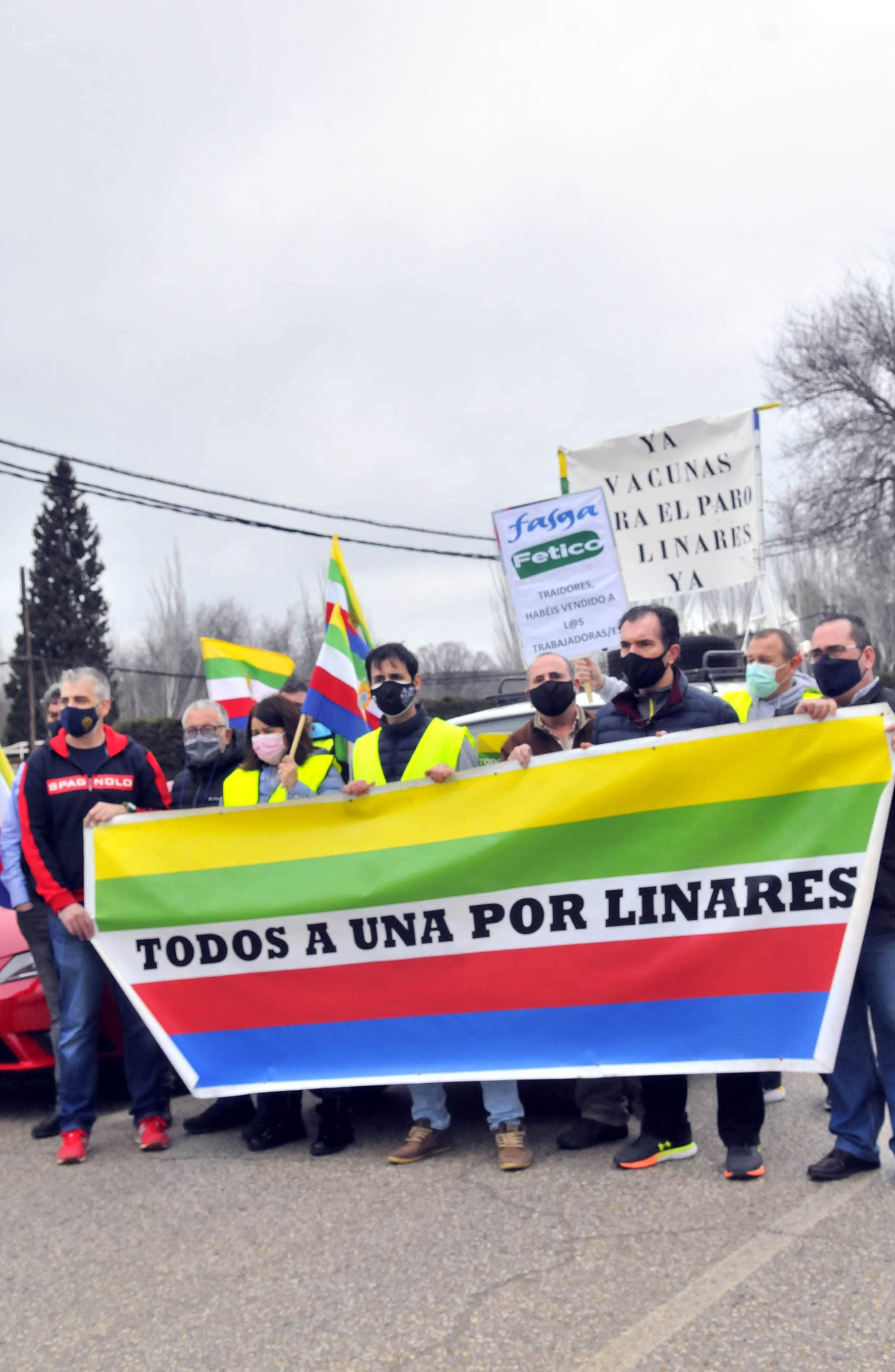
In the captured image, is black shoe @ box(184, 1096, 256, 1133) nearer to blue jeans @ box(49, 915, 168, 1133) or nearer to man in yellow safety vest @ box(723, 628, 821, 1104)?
blue jeans @ box(49, 915, 168, 1133)

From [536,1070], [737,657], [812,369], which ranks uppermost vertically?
[812,369]

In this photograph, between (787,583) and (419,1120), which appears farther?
(787,583)

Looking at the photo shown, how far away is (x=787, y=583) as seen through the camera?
64625mm

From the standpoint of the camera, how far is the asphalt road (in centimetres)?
330

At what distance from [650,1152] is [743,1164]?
38cm

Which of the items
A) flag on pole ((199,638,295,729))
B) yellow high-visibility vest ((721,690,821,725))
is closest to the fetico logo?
yellow high-visibility vest ((721,690,821,725))

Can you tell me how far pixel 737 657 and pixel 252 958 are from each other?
744cm

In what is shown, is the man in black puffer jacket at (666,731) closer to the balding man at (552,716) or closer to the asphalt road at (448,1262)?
the asphalt road at (448,1262)

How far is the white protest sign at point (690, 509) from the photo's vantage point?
938 centimetres

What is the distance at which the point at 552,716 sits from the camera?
542cm

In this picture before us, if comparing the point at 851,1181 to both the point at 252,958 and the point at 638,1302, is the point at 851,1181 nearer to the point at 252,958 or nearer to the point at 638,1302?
the point at 638,1302

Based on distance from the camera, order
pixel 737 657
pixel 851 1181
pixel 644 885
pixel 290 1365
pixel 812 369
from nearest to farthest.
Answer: pixel 290 1365
pixel 851 1181
pixel 644 885
pixel 737 657
pixel 812 369

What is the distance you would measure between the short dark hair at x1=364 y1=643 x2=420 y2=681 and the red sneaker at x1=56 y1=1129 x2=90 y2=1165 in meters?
2.37

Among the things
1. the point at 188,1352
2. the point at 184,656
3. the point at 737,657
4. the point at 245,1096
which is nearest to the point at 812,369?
the point at 737,657
